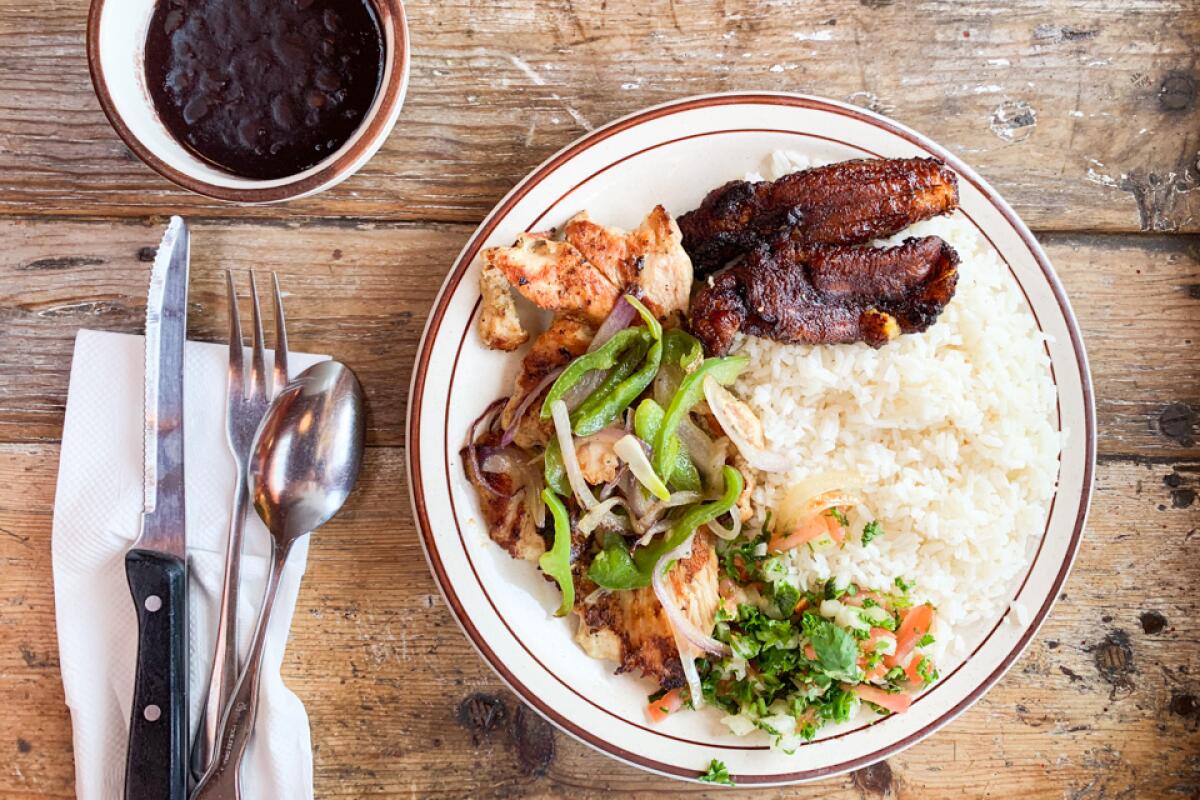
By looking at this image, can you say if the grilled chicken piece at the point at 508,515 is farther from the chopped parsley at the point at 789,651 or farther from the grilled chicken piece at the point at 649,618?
the chopped parsley at the point at 789,651

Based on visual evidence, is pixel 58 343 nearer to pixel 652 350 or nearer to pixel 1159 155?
pixel 652 350

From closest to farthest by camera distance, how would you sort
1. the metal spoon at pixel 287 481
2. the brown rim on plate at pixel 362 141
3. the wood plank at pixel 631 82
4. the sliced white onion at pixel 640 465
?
the brown rim on plate at pixel 362 141
the sliced white onion at pixel 640 465
the metal spoon at pixel 287 481
the wood plank at pixel 631 82

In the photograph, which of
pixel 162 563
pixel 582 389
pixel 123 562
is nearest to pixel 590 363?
pixel 582 389

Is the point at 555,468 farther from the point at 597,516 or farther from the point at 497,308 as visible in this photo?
the point at 497,308

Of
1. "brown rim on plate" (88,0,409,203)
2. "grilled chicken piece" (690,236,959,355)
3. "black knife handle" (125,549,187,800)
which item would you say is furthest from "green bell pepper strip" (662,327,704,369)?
"black knife handle" (125,549,187,800)

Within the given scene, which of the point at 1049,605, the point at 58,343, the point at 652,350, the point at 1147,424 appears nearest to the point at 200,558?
the point at 58,343

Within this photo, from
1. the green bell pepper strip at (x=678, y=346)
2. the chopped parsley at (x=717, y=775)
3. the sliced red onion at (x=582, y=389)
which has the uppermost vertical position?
the green bell pepper strip at (x=678, y=346)

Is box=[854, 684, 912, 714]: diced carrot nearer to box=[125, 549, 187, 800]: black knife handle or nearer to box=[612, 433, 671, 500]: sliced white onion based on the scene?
box=[612, 433, 671, 500]: sliced white onion

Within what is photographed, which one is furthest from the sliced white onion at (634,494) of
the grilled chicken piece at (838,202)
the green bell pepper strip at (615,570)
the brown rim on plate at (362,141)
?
the brown rim on plate at (362,141)
